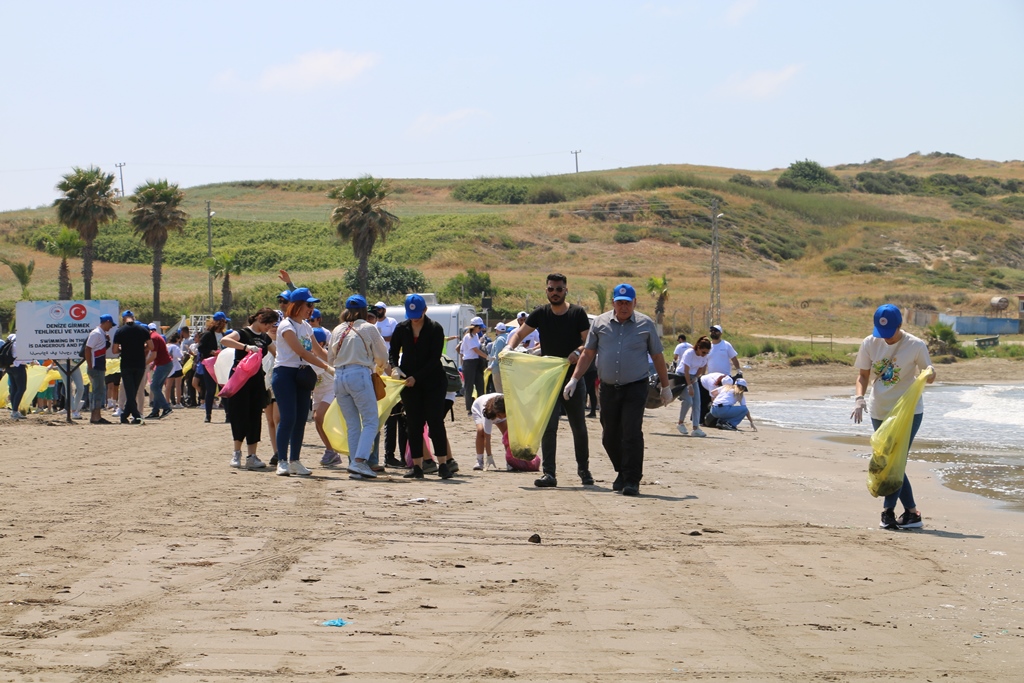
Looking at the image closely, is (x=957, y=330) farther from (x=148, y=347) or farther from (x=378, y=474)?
(x=378, y=474)

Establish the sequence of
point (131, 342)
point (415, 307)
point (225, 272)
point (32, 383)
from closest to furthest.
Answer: point (415, 307)
point (131, 342)
point (32, 383)
point (225, 272)

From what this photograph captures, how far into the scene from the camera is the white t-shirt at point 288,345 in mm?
10039

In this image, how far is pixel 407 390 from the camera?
10.3m

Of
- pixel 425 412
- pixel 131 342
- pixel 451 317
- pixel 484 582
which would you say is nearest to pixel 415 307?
pixel 425 412

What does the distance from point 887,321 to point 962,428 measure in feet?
42.1

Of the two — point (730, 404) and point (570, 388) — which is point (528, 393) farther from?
point (730, 404)

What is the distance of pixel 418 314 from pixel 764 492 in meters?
3.68

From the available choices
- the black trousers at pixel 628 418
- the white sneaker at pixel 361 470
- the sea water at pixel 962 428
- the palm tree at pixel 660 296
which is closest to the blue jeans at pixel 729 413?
the sea water at pixel 962 428

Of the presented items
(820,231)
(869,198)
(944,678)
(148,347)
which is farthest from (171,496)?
(869,198)

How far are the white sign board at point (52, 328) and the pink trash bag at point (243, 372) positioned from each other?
25.7ft

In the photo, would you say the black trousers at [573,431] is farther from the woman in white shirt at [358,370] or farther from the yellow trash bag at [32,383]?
the yellow trash bag at [32,383]

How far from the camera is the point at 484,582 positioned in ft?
19.8

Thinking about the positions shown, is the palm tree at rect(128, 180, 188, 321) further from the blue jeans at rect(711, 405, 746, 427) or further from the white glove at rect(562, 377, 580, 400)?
the white glove at rect(562, 377, 580, 400)

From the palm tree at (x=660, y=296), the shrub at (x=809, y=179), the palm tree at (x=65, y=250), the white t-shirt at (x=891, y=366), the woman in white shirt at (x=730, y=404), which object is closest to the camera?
the white t-shirt at (x=891, y=366)
